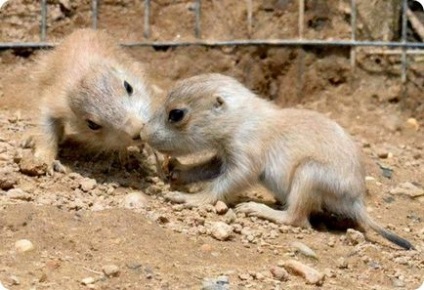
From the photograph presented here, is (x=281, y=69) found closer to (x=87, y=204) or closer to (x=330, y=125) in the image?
(x=330, y=125)

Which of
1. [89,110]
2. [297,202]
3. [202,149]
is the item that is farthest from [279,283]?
[89,110]

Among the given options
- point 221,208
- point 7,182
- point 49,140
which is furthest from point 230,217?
point 49,140

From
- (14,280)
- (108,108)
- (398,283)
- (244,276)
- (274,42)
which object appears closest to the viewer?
(14,280)

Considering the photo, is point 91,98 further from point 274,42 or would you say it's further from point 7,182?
point 274,42

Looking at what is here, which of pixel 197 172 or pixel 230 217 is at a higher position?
pixel 197 172

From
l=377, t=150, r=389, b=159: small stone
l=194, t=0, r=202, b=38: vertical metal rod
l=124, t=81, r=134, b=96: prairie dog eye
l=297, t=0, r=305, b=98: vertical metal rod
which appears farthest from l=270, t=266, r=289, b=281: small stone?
l=194, t=0, r=202, b=38: vertical metal rod

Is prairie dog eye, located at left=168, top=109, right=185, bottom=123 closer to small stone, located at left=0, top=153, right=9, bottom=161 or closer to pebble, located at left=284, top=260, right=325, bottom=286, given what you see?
small stone, located at left=0, top=153, right=9, bottom=161

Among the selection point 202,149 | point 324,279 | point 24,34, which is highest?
point 24,34
